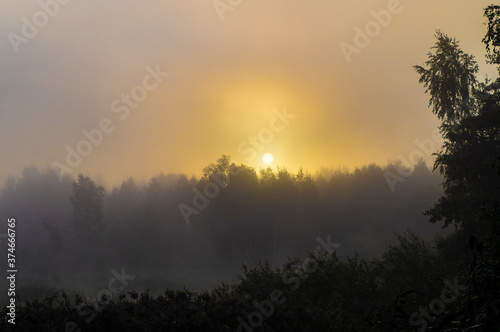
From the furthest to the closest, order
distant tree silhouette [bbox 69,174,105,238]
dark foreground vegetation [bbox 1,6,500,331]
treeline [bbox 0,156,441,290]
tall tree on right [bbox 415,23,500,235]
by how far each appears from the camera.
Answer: distant tree silhouette [bbox 69,174,105,238], treeline [bbox 0,156,441,290], tall tree on right [bbox 415,23,500,235], dark foreground vegetation [bbox 1,6,500,331]

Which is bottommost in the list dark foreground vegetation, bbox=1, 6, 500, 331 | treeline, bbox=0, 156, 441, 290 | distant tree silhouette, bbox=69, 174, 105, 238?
dark foreground vegetation, bbox=1, 6, 500, 331

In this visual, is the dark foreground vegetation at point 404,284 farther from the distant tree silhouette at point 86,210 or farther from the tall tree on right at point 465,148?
the distant tree silhouette at point 86,210

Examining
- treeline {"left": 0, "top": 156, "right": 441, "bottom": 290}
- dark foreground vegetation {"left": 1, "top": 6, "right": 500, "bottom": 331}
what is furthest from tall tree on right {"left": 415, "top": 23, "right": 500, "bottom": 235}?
treeline {"left": 0, "top": 156, "right": 441, "bottom": 290}

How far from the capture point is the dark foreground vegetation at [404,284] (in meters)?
2.02

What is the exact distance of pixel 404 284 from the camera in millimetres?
→ 21438

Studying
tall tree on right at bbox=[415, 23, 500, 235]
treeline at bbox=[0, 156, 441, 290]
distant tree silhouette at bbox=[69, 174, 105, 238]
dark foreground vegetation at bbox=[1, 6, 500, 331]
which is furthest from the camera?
distant tree silhouette at bbox=[69, 174, 105, 238]

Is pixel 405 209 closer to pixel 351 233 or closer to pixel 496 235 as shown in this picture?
pixel 351 233

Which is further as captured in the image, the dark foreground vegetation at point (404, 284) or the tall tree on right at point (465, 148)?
the tall tree on right at point (465, 148)

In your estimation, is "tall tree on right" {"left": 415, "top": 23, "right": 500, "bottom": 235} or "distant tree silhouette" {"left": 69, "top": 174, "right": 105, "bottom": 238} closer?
"tall tree on right" {"left": 415, "top": 23, "right": 500, "bottom": 235}

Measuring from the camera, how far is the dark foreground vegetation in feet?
6.63

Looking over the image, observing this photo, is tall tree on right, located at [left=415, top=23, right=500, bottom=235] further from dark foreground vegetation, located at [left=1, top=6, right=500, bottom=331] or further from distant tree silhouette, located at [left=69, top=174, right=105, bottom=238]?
distant tree silhouette, located at [left=69, top=174, right=105, bottom=238]

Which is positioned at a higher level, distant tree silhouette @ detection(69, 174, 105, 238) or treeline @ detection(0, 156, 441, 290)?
distant tree silhouette @ detection(69, 174, 105, 238)

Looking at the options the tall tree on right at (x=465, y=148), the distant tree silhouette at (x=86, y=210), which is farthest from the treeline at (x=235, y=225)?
the tall tree on right at (x=465, y=148)

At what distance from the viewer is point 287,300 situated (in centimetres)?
1231
